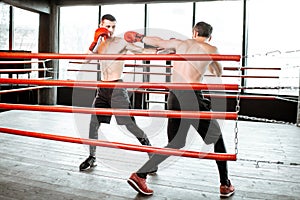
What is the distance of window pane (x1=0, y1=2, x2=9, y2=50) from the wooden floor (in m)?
4.02

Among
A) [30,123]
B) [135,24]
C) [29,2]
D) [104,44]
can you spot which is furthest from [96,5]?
[104,44]

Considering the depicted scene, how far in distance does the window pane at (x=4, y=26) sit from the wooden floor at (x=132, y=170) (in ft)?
13.2

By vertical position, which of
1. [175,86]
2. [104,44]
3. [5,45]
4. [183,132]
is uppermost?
[5,45]

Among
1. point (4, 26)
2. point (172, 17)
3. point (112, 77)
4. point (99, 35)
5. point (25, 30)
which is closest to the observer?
point (99, 35)

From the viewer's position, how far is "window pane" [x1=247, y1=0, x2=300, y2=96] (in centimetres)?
585

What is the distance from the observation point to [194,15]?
6477 mm

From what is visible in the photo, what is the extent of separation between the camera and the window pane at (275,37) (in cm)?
585

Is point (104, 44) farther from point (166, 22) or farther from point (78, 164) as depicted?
point (166, 22)

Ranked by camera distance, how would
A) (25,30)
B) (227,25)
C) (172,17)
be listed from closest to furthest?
1. (227,25)
2. (172,17)
3. (25,30)

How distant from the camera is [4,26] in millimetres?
7285

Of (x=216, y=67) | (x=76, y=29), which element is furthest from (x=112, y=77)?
(x=76, y=29)

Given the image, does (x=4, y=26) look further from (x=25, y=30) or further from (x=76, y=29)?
(x=76, y=29)

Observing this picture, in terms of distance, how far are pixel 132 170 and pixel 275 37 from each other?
177 inches

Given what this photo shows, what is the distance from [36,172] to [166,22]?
15.7 ft
